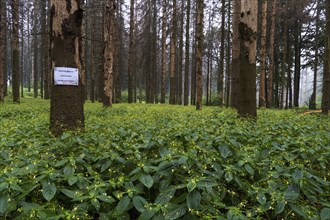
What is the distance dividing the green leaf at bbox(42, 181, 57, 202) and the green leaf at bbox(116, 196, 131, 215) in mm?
586

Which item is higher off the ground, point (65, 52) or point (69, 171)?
point (65, 52)

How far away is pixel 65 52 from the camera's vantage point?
18.0 ft

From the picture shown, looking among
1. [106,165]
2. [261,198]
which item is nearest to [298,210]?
[261,198]

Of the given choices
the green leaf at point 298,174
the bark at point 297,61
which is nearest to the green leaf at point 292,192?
the green leaf at point 298,174

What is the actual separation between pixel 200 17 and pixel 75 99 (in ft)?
36.3

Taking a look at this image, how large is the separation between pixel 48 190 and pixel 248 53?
7.07 metres

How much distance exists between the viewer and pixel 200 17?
49.3 ft

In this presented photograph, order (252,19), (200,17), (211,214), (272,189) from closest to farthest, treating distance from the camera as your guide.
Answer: (211,214) < (272,189) < (252,19) < (200,17)

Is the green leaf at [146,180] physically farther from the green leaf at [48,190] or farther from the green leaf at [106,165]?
the green leaf at [48,190]

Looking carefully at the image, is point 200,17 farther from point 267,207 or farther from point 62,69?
point 267,207

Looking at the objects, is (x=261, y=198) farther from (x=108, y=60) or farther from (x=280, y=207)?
(x=108, y=60)

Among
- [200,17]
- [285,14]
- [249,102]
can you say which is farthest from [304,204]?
[285,14]

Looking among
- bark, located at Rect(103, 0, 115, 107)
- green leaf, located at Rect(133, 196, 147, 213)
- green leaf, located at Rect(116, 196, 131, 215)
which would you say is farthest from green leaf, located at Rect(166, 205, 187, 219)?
bark, located at Rect(103, 0, 115, 107)

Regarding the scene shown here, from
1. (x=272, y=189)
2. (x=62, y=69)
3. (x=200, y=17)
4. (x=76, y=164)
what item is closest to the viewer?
(x=272, y=189)
